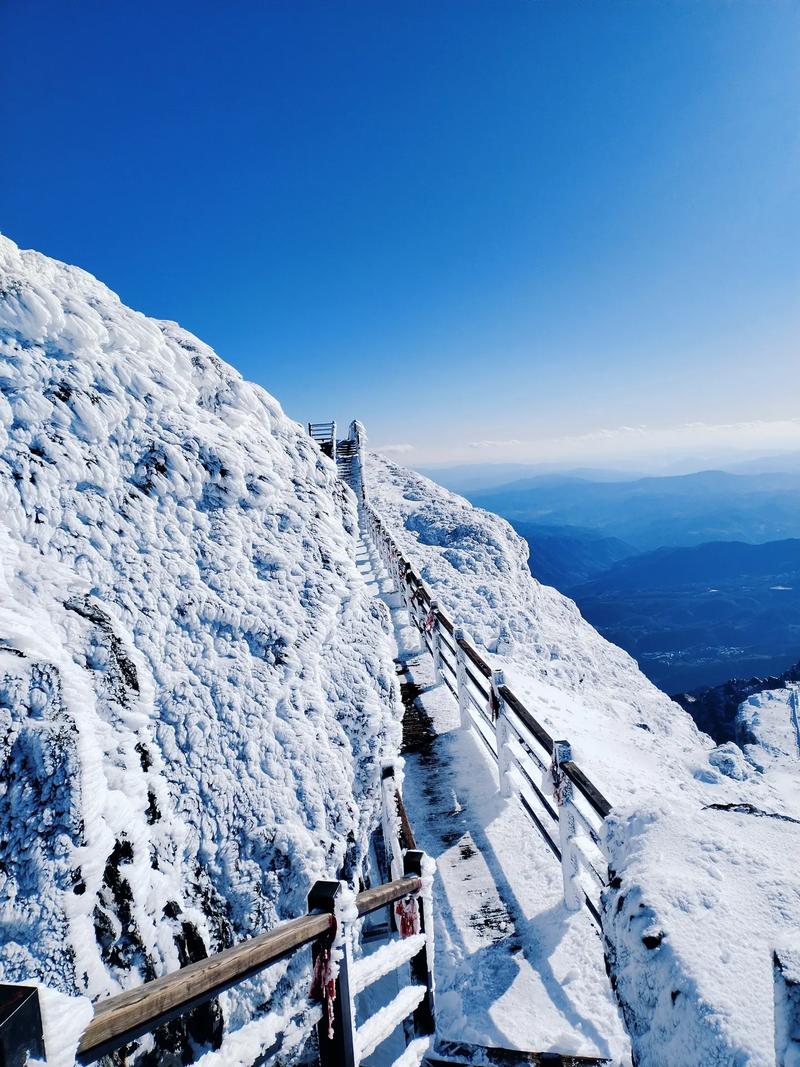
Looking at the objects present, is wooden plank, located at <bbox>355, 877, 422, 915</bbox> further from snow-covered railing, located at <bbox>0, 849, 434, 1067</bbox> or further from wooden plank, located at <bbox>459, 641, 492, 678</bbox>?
wooden plank, located at <bbox>459, 641, 492, 678</bbox>

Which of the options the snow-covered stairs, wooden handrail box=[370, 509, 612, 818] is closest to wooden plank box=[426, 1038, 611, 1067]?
wooden handrail box=[370, 509, 612, 818]

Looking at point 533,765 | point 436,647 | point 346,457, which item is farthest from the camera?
point 346,457

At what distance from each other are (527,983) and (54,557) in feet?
20.0

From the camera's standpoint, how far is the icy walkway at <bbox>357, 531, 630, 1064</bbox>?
12.7ft

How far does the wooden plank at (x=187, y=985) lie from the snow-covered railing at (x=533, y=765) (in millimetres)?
2794

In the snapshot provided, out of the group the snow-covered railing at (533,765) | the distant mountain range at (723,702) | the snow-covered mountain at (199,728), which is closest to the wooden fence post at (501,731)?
the snow-covered railing at (533,765)

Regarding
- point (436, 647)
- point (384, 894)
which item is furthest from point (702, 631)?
point (384, 894)

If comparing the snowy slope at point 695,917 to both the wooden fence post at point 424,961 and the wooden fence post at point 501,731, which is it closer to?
the wooden fence post at point 424,961

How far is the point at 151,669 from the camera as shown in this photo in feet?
17.2

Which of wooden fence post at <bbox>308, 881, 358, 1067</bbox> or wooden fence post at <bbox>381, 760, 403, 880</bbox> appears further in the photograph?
wooden fence post at <bbox>381, 760, 403, 880</bbox>

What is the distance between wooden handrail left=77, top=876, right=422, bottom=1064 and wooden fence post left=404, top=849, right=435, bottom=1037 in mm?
1402

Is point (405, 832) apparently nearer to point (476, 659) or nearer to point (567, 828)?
point (567, 828)

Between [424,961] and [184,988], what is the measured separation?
2623 mm

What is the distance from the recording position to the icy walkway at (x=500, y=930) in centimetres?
387
